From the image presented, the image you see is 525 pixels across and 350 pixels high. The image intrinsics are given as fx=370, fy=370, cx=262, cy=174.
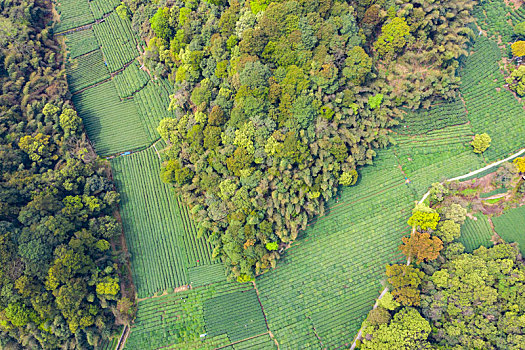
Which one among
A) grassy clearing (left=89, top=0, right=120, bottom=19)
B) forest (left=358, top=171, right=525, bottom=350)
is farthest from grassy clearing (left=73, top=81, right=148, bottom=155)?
forest (left=358, top=171, right=525, bottom=350)

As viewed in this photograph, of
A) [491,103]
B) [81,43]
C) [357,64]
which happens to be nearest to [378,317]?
[357,64]

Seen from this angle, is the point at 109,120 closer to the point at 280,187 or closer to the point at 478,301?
the point at 280,187

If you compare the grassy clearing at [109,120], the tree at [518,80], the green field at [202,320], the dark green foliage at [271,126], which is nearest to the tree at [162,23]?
the dark green foliage at [271,126]

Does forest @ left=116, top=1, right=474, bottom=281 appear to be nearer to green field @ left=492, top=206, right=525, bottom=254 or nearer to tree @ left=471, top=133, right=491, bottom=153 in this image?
tree @ left=471, top=133, right=491, bottom=153

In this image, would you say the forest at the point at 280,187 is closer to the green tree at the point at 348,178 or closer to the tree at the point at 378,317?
the green tree at the point at 348,178

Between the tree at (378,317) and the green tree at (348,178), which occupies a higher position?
the green tree at (348,178)

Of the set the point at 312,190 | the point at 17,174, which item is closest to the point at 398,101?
the point at 312,190

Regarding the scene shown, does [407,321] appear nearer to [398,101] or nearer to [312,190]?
[312,190]
